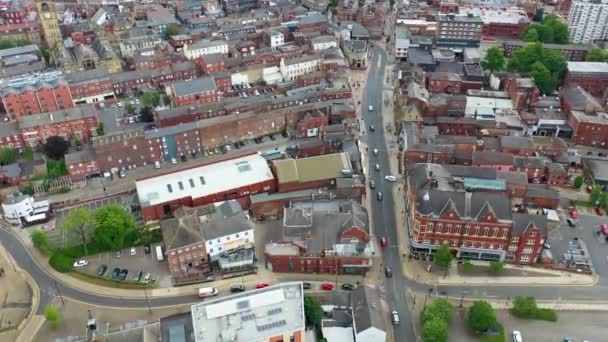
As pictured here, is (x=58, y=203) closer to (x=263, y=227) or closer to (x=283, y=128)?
(x=263, y=227)

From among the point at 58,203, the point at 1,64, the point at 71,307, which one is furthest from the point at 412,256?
the point at 1,64

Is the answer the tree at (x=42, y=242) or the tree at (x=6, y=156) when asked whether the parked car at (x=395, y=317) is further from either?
the tree at (x=6, y=156)

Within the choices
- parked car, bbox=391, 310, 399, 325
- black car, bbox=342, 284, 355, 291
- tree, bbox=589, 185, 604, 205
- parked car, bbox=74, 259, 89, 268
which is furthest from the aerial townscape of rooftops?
parked car, bbox=74, 259, 89, 268

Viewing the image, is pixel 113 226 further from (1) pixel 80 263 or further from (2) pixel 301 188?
(2) pixel 301 188

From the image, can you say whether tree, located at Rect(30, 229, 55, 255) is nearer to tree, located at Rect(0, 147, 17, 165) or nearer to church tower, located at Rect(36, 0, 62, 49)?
tree, located at Rect(0, 147, 17, 165)

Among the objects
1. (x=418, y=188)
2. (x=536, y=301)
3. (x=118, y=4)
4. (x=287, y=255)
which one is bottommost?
(x=536, y=301)

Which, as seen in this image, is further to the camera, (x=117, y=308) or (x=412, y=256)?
(x=412, y=256)

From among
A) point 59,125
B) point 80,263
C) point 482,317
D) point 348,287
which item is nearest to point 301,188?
point 348,287

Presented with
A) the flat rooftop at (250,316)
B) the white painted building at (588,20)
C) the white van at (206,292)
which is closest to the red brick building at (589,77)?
the white painted building at (588,20)
